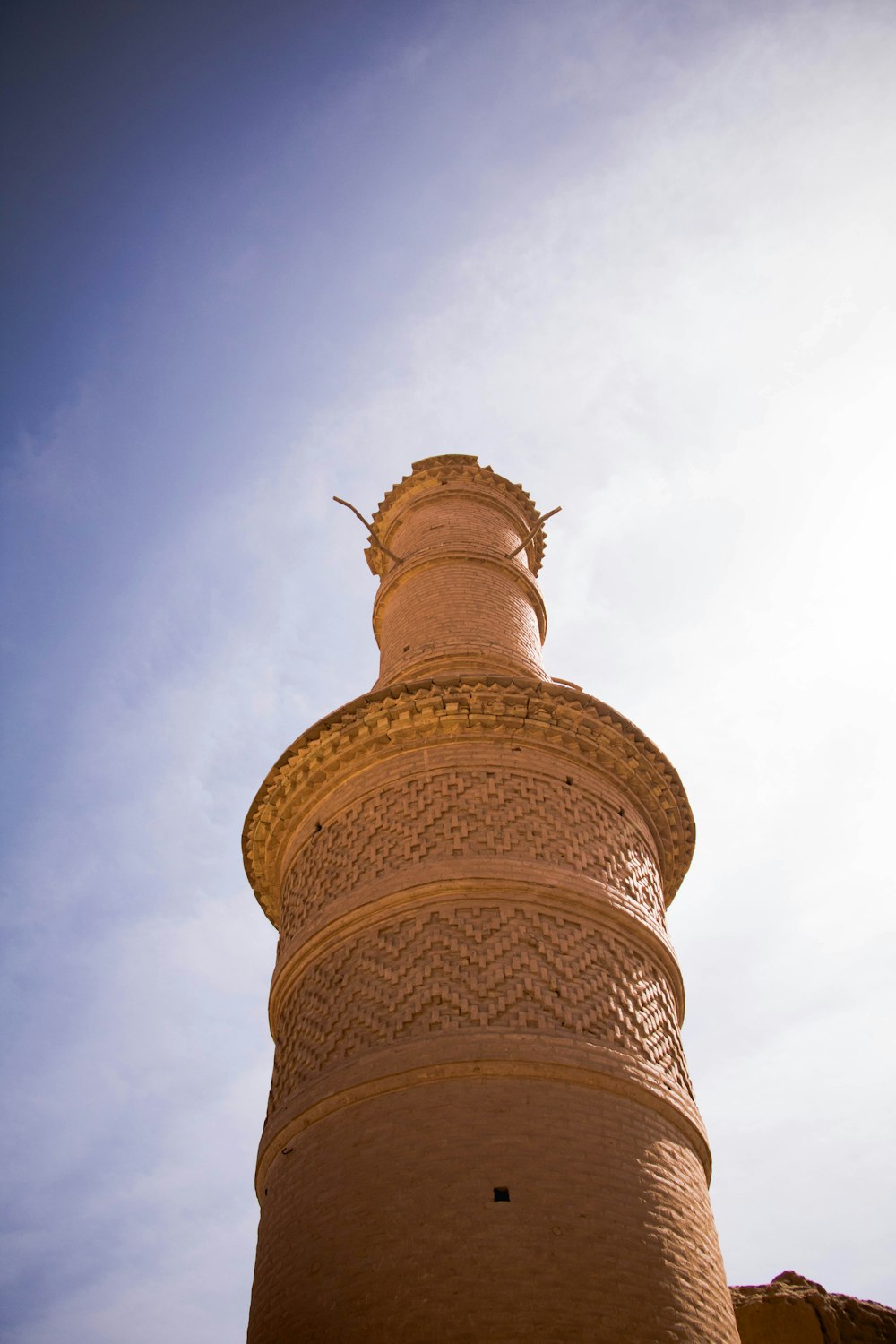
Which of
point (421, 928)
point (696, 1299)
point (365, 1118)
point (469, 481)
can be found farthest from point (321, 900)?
point (469, 481)

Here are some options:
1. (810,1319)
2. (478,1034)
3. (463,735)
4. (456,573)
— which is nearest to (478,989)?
(478,1034)

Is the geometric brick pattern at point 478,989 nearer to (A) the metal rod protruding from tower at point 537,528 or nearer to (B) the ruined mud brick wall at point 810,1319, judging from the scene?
(B) the ruined mud brick wall at point 810,1319

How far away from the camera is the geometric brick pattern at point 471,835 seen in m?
6.29

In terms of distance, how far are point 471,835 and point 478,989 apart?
114 centimetres

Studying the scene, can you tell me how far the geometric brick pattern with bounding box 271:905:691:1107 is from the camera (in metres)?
5.36

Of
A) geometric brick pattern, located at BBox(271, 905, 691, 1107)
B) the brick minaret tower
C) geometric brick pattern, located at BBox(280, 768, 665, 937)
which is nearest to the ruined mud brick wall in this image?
the brick minaret tower

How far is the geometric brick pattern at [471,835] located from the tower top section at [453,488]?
427cm

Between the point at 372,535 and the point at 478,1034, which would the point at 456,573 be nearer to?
the point at 372,535

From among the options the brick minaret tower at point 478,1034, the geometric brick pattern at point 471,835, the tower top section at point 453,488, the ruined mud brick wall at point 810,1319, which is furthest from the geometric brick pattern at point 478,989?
the tower top section at point 453,488

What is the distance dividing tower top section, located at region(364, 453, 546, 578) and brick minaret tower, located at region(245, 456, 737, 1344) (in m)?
2.85

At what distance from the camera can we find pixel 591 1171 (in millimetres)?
4793

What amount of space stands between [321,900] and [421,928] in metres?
0.98

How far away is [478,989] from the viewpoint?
17.7ft

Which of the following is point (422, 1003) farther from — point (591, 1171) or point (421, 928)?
point (591, 1171)
